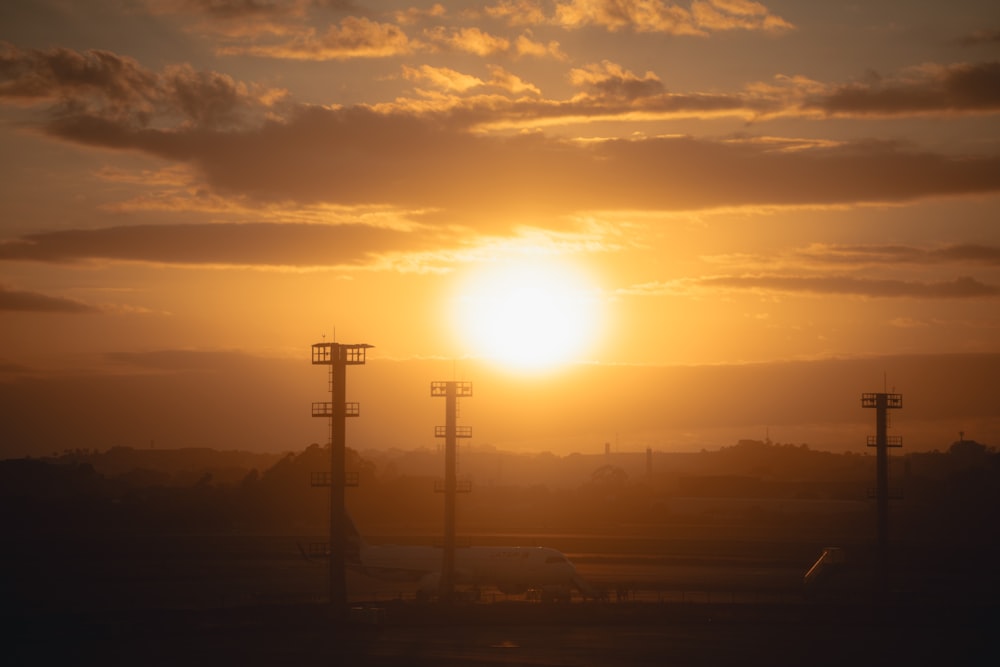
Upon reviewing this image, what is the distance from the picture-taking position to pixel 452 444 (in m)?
73.5

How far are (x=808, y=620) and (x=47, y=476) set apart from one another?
170809 mm

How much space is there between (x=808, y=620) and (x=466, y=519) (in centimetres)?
10769

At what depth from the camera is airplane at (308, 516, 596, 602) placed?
73688 mm

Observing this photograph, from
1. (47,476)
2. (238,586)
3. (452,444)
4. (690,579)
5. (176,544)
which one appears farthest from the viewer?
(47,476)

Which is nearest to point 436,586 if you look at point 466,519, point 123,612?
point 123,612

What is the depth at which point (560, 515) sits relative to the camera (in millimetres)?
175250

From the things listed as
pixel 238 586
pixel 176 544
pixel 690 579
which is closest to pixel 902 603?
pixel 690 579

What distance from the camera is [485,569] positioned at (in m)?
75.8

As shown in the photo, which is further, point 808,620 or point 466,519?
point 466,519

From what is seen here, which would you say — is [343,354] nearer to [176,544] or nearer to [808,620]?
[808,620]

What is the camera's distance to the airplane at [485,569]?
7369cm

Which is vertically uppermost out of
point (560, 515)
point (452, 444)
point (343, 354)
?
point (343, 354)

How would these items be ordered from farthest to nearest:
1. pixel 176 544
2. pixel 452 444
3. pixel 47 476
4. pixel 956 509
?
1. pixel 47 476
2. pixel 956 509
3. pixel 176 544
4. pixel 452 444

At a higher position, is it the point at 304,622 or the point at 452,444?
the point at 452,444
